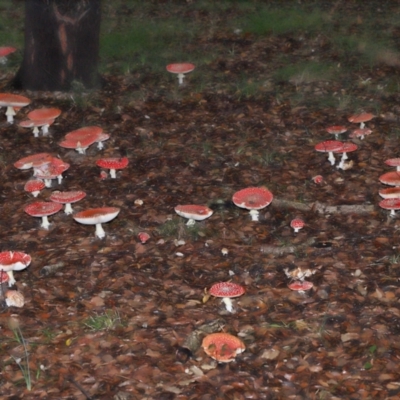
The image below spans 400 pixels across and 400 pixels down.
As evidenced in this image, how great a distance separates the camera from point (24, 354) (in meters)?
5.43

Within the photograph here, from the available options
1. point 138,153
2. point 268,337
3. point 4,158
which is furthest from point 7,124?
point 268,337

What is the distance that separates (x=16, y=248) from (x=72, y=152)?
2.21m

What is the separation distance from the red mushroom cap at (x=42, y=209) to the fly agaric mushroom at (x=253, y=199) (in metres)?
1.90

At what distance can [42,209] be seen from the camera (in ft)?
22.9

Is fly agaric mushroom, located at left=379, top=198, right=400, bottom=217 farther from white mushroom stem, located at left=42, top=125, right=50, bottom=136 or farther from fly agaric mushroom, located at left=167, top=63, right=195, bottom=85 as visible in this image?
white mushroom stem, located at left=42, top=125, right=50, bottom=136

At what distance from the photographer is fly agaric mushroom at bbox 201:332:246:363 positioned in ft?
17.4

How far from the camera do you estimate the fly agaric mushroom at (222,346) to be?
5.30 metres

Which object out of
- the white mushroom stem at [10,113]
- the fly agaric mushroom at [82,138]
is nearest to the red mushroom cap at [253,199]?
the fly agaric mushroom at [82,138]

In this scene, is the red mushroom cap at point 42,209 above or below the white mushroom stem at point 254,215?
above

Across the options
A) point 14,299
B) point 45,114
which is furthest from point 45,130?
point 14,299

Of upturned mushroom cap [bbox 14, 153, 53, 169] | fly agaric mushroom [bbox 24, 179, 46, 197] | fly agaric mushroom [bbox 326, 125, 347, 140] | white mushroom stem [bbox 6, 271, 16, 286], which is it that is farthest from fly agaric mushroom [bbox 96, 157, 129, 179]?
fly agaric mushroom [bbox 326, 125, 347, 140]

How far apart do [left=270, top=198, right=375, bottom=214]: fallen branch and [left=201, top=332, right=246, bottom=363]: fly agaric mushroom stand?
102 inches

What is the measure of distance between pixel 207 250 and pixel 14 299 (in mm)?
2038

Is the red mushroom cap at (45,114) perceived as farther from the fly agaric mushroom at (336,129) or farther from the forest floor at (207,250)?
the fly agaric mushroom at (336,129)
